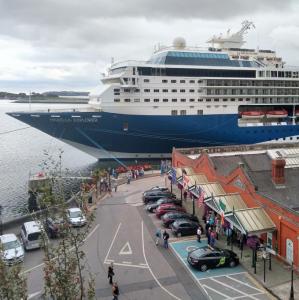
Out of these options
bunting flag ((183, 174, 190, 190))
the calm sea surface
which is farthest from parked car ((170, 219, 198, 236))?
the calm sea surface

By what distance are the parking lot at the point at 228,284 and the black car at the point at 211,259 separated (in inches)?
9.1

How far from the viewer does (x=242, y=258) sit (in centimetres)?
2045

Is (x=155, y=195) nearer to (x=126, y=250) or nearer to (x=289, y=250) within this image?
(x=126, y=250)

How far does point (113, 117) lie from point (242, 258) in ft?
A: 101

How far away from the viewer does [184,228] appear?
78.9 ft

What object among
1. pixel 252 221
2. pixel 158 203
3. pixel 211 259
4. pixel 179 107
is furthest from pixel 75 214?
pixel 179 107

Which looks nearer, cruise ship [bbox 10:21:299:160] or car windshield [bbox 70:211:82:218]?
car windshield [bbox 70:211:82:218]

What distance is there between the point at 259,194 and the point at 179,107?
3034 centimetres

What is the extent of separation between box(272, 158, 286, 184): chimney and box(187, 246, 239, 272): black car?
5411 mm

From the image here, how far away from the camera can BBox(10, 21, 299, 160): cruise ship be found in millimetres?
48906

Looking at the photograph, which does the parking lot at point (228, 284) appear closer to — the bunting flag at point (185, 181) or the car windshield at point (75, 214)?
the car windshield at point (75, 214)

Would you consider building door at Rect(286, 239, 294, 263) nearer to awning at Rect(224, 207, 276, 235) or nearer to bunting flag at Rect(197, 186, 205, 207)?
awning at Rect(224, 207, 276, 235)

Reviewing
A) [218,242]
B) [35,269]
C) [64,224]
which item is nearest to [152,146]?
[218,242]

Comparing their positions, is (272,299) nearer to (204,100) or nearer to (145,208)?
(145,208)
